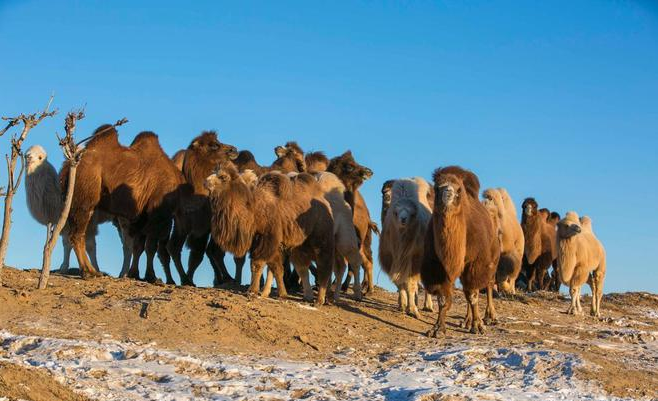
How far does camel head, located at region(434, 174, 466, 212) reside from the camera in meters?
12.5

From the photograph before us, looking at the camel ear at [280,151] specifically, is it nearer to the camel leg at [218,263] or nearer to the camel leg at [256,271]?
the camel leg at [218,263]

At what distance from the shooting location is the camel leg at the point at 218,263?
55.8ft

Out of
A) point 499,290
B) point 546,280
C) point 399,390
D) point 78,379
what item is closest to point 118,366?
point 78,379

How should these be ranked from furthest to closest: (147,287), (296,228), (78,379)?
1. (296,228)
2. (147,287)
3. (78,379)

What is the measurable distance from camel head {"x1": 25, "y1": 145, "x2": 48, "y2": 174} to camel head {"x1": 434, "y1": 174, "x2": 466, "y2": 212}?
22.1 feet

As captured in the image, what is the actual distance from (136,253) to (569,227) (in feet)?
29.1

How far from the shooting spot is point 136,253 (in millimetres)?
15797

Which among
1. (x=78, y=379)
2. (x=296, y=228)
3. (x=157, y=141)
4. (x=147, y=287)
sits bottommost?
A: (x=78, y=379)

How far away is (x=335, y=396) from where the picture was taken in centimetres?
902

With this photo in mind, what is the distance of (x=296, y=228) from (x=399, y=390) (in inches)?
212

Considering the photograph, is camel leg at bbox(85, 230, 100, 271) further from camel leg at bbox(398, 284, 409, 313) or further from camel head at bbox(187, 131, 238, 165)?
camel leg at bbox(398, 284, 409, 313)

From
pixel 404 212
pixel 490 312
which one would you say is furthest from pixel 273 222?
pixel 490 312

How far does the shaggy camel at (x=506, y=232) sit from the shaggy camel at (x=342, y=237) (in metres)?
4.03

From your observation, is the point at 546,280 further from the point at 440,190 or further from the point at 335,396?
the point at 335,396
